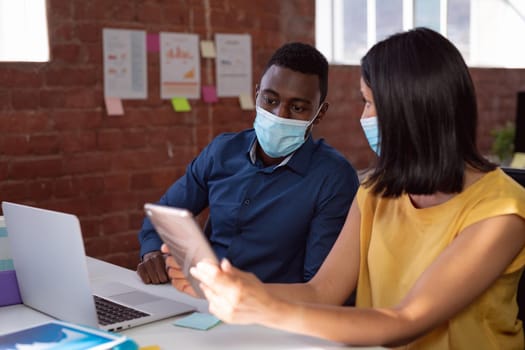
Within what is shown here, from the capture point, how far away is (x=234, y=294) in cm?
105

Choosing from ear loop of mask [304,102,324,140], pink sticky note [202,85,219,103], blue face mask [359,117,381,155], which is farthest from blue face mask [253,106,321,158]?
pink sticky note [202,85,219,103]

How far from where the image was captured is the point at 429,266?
129cm

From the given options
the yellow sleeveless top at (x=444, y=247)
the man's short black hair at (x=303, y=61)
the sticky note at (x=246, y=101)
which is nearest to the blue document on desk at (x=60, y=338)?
the yellow sleeveless top at (x=444, y=247)

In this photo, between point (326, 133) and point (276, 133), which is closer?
point (276, 133)

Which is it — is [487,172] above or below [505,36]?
below

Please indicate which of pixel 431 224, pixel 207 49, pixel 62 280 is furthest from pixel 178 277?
pixel 207 49

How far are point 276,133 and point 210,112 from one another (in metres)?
1.27

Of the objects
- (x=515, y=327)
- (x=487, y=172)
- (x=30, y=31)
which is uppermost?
(x=30, y=31)

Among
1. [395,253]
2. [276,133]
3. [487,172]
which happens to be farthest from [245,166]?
[487,172]

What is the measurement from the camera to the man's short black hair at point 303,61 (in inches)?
77.6

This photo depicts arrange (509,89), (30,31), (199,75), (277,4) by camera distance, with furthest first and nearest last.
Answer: (509,89), (277,4), (199,75), (30,31)

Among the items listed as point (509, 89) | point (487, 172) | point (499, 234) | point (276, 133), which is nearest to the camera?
point (499, 234)

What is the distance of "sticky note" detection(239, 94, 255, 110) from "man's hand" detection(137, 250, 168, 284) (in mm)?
1656

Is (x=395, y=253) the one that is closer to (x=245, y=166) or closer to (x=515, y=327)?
(x=515, y=327)
